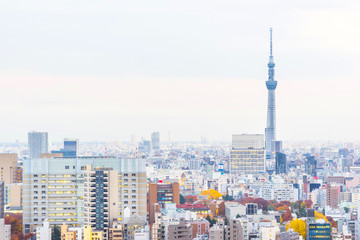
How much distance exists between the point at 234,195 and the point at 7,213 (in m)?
23.5

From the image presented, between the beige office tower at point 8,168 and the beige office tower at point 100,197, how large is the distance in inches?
891

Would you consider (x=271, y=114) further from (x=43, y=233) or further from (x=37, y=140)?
(x=43, y=233)

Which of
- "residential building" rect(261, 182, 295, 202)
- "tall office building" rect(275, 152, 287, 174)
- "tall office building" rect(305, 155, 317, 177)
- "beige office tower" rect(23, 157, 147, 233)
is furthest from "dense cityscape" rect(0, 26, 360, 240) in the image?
"tall office building" rect(275, 152, 287, 174)

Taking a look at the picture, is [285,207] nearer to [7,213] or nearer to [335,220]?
[335,220]

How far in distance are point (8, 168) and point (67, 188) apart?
2093cm

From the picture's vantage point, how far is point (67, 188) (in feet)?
131

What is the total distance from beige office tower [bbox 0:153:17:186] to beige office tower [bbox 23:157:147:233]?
18805 mm

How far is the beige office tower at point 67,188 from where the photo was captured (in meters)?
39.0

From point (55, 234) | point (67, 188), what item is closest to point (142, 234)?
point (55, 234)

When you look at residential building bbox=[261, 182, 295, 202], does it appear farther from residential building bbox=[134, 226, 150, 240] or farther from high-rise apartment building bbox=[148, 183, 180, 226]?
residential building bbox=[134, 226, 150, 240]

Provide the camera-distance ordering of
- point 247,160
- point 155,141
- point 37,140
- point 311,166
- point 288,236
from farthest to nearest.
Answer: point 155,141
point 247,160
point 37,140
point 311,166
point 288,236

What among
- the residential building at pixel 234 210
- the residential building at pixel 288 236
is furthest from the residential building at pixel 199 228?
the residential building at pixel 234 210

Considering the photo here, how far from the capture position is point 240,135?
106875 millimetres

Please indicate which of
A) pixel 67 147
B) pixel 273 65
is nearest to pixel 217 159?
pixel 273 65
